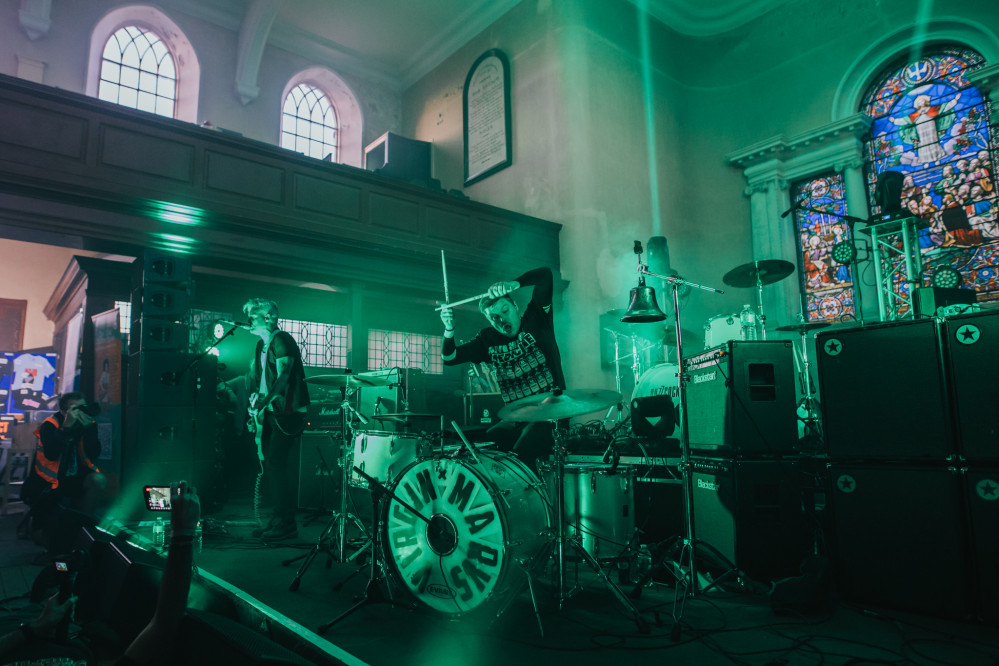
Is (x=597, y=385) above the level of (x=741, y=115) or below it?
below

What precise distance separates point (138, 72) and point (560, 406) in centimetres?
1122

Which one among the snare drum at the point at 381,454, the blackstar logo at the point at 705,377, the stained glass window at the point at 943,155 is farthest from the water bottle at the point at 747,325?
the snare drum at the point at 381,454

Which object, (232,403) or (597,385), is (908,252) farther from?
(232,403)

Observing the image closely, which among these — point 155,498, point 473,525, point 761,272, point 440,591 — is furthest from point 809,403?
point 155,498

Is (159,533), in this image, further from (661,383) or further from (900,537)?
(900,537)

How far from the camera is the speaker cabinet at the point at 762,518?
3814 mm

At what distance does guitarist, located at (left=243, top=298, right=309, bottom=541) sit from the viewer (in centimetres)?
493

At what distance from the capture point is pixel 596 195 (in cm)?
1027

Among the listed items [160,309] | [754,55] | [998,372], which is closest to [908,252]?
[998,372]

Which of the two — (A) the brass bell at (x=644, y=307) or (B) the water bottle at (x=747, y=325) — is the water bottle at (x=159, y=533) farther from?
(B) the water bottle at (x=747, y=325)

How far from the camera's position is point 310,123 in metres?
12.8

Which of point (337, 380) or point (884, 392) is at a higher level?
point (337, 380)

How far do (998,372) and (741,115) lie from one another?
9.50m

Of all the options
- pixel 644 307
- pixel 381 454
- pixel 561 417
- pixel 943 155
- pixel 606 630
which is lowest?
pixel 606 630
